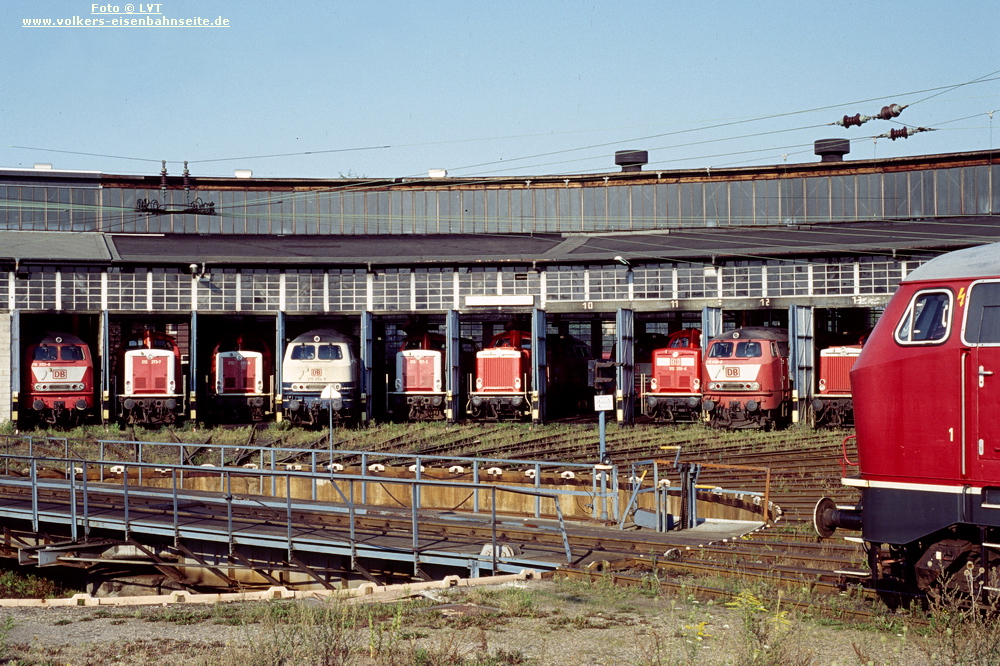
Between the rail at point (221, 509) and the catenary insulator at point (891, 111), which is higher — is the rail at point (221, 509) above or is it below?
below

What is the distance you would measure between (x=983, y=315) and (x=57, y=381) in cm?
3191

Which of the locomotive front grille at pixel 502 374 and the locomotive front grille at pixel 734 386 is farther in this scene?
the locomotive front grille at pixel 502 374

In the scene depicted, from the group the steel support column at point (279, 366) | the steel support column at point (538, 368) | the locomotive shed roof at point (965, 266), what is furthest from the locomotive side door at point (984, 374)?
the steel support column at point (279, 366)

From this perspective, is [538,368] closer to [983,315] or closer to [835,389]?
[835,389]

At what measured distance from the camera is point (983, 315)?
1002 centimetres

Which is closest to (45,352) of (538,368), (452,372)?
(452,372)

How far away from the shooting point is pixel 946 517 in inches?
399

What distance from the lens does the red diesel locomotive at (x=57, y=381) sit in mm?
34906

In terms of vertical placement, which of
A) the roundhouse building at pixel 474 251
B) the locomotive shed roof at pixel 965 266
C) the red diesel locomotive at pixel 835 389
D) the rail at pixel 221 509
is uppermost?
the roundhouse building at pixel 474 251

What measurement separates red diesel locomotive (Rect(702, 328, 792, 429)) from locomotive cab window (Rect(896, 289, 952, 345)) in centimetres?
2104

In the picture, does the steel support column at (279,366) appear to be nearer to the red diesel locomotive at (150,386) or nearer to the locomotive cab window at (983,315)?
the red diesel locomotive at (150,386)

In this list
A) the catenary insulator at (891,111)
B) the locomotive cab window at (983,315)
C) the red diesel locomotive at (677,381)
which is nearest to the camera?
the locomotive cab window at (983,315)

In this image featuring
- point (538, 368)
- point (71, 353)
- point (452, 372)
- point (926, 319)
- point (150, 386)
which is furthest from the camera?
point (452, 372)

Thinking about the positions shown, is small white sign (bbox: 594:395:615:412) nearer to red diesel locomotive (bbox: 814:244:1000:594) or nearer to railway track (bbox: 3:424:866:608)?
railway track (bbox: 3:424:866:608)
